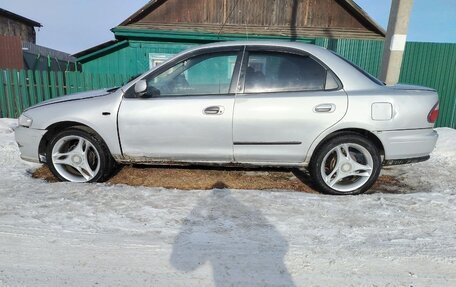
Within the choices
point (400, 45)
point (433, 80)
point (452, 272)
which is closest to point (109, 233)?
point (452, 272)

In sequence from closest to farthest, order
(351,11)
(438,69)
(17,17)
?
(438,69)
(351,11)
(17,17)

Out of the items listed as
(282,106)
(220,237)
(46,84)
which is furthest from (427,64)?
(46,84)

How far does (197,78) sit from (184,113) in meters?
0.48

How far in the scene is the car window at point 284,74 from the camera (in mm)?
3539

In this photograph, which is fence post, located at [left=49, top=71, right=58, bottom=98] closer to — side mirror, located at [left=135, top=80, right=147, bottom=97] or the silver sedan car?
the silver sedan car

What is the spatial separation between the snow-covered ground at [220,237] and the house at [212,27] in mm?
7439

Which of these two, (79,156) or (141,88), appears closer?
(141,88)

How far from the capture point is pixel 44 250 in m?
2.40

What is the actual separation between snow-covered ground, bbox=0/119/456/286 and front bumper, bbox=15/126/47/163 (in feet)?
1.14

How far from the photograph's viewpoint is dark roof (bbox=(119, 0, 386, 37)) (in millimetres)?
10227

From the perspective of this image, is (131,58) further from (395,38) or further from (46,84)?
(395,38)

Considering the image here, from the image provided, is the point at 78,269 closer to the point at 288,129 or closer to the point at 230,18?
the point at 288,129

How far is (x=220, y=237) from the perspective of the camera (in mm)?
2607

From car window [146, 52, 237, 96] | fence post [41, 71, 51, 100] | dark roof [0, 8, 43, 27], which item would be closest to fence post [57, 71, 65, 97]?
fence post [41, 71, 51, 100]
